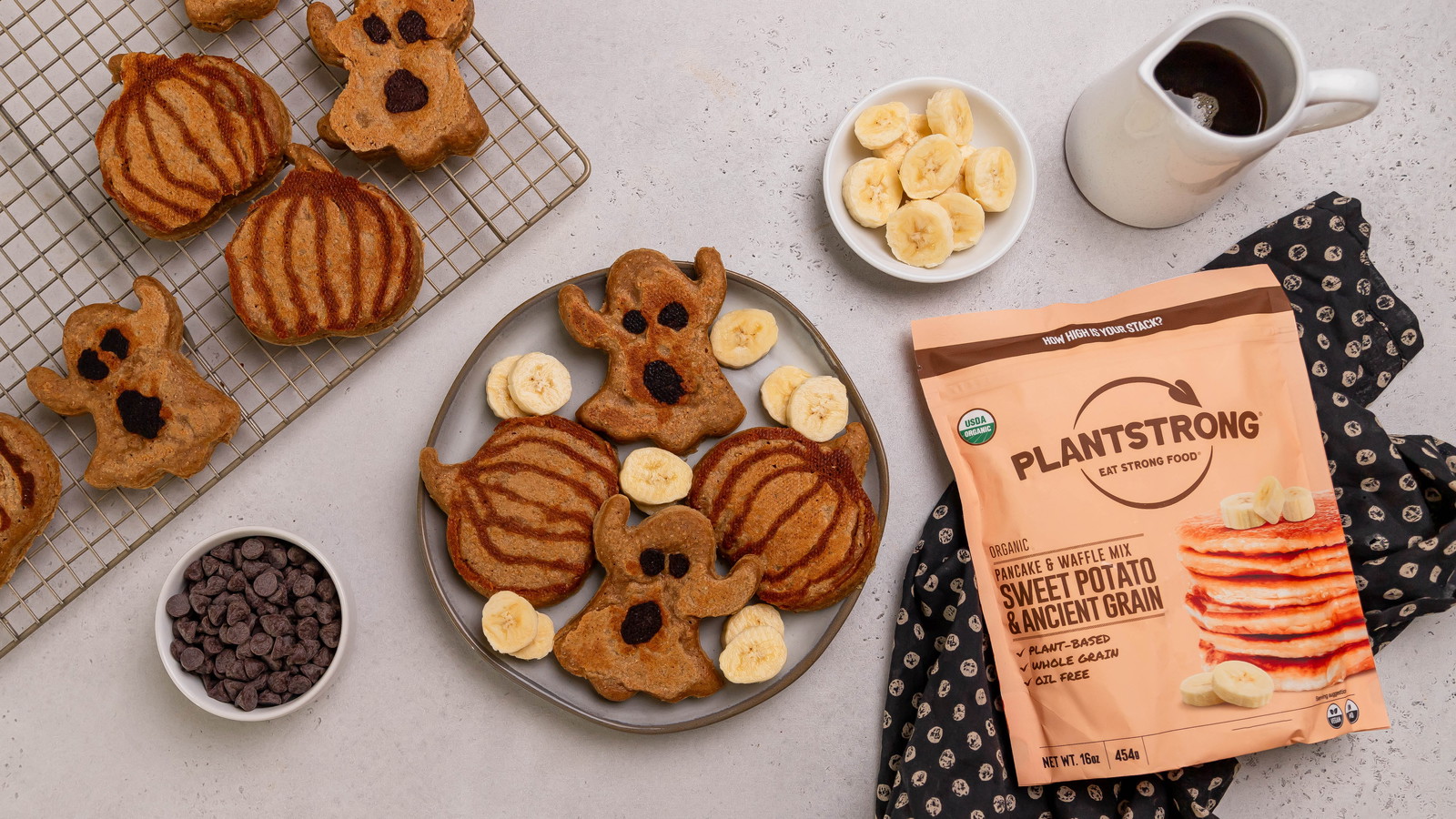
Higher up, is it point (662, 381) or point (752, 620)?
point (662, 381)

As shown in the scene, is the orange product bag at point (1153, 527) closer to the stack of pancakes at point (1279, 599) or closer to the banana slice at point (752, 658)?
the stack of pancakes at point (1279, 599)

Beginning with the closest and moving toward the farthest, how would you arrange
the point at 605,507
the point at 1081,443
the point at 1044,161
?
1. the point at 605,507
2. the point at 1081,443
3. the point at 1044,161

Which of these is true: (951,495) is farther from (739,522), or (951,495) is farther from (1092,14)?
(1092,14)

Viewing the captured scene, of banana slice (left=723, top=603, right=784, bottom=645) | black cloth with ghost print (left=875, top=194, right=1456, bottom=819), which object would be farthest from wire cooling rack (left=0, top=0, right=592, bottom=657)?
black cloth with ghost print (left=875, top=194, right=1456, bottom=819)

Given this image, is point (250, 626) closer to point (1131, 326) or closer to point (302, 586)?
point (302, 586)

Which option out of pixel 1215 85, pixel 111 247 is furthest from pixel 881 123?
pixel 111 247

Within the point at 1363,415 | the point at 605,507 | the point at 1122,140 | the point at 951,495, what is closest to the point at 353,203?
the point at 605,507
